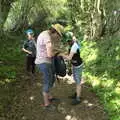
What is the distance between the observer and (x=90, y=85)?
12062 millimetres

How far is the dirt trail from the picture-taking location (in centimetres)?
925

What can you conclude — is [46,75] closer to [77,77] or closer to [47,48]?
[47,48]

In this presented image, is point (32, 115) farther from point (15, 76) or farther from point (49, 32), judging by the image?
point (15, 76)

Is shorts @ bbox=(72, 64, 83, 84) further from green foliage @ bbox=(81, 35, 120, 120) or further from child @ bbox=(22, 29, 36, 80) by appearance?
child @ bbox=(22, 29, 36, 80)

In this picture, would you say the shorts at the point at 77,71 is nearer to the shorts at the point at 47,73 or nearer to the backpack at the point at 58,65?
the backpack at the point at 58,65

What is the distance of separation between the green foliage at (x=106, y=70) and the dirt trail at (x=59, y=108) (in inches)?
11.4

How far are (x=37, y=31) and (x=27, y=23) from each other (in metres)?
1.95

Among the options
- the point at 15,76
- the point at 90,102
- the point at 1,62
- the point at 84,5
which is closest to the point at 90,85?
the point at 90,102

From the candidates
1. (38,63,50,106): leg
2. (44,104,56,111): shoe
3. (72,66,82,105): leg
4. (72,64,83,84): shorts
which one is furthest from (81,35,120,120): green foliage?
(38,63,50,106): leg

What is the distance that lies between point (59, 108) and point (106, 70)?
377 centimetres

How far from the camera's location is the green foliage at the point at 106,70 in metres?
10.3

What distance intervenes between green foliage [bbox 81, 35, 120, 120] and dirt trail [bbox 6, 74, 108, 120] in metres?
0.29

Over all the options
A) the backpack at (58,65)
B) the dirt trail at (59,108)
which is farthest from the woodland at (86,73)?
the backpack at (58,65)

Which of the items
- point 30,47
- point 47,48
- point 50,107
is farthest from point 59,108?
point 30,47
